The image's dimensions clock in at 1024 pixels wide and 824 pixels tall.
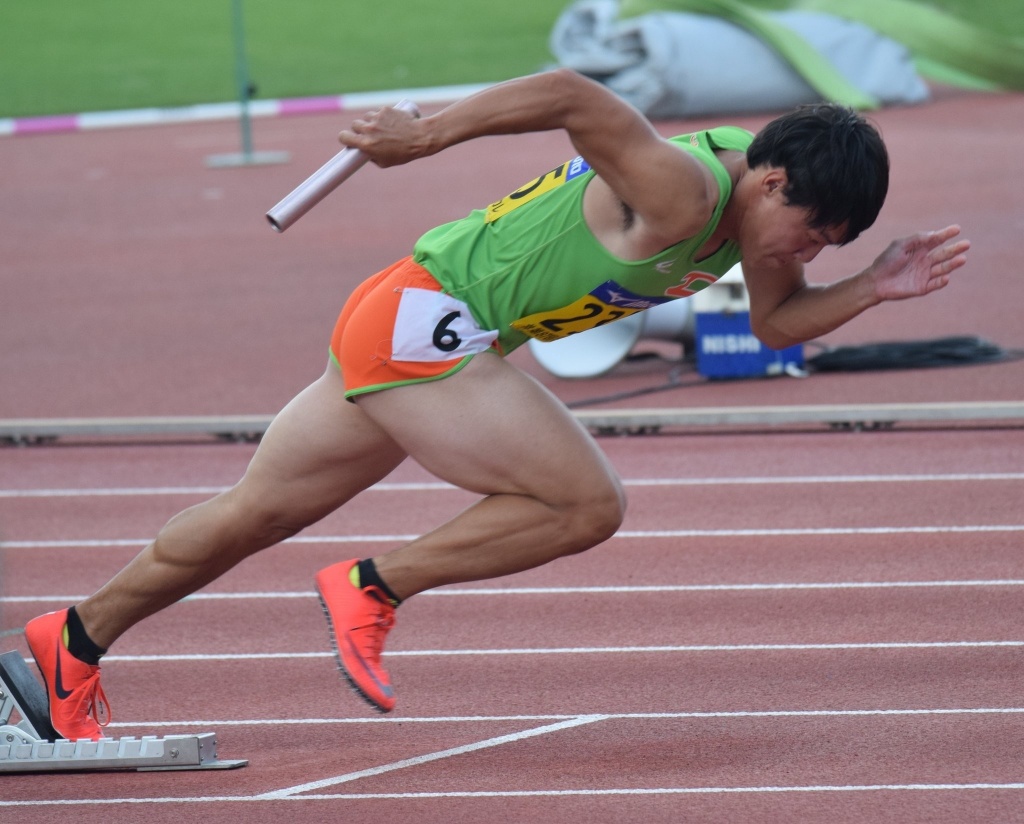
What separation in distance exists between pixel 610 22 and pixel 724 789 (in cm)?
1637

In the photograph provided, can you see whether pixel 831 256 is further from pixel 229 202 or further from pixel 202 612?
pixel 202 612

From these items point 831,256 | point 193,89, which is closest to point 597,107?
point 831,256

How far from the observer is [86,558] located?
19.0 ft

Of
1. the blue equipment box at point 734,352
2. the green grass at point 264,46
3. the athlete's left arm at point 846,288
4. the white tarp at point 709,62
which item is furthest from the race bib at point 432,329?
the green grass at point 264,46

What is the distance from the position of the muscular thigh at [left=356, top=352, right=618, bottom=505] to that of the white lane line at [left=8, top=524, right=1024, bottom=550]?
2.42 metres

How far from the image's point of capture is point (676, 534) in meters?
5.83

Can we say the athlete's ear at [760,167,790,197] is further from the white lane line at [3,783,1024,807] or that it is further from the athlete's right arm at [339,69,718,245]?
the white lane line at [3,783,1024,807]

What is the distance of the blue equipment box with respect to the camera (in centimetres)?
810

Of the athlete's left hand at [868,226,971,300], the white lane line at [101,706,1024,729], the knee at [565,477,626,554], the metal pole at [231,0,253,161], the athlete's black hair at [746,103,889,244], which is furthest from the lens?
the metal pole at [231,0,253,161]

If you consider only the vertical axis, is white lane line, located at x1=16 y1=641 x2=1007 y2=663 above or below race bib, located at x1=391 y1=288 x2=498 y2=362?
below

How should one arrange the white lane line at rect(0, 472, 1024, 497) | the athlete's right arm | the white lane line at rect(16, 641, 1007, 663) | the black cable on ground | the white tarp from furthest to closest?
1. the white tarp
2. the black cable on ground
3. the white lane line at rect(0, 472, 1024, 497)
4. the white lane line at rect(16, 641, 1007, 663)
5. the athlete's right arm

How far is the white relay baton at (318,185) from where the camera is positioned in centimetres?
317

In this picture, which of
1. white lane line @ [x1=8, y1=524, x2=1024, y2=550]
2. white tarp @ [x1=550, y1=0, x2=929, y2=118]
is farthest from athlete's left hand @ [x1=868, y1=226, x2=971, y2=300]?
white tarp @ [x1=550, y1=0, x2=929, y2=118]

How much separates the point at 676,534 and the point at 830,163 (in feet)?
9.33
